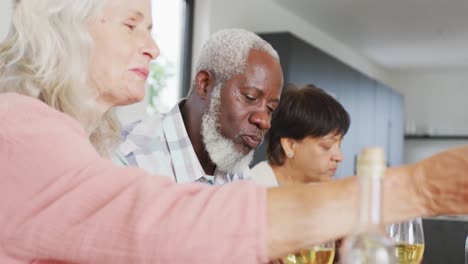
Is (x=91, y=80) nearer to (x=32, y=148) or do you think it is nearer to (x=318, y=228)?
(x=32, y=148)

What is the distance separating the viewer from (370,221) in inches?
15.7

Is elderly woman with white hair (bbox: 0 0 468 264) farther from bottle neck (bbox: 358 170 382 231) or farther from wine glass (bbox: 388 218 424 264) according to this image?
wine glass (bbox: 388 218 424 264)

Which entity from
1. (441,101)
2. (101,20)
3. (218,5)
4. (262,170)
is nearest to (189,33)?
(218,5)

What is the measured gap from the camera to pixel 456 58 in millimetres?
6859

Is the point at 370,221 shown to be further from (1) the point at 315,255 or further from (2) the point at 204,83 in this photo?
(2) the point at 204,83

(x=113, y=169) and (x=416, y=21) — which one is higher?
(x=416, y=21)

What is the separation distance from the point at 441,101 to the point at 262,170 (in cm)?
601

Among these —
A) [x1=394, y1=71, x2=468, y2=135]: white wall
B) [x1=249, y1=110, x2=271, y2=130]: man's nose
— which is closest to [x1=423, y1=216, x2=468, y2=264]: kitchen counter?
[x1=249, y1=110, x2=271, y2=130]: man's nose

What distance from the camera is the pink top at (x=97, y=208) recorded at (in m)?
0.53

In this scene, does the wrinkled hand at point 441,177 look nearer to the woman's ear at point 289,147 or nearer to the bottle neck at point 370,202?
the bottle neck at point 370,202

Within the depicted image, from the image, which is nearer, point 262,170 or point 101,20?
point 101,20

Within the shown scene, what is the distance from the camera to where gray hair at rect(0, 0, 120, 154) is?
762mm

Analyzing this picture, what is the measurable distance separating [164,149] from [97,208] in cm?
103

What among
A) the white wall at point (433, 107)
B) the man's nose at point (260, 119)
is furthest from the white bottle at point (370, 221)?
the white wall at point (433, 107)
